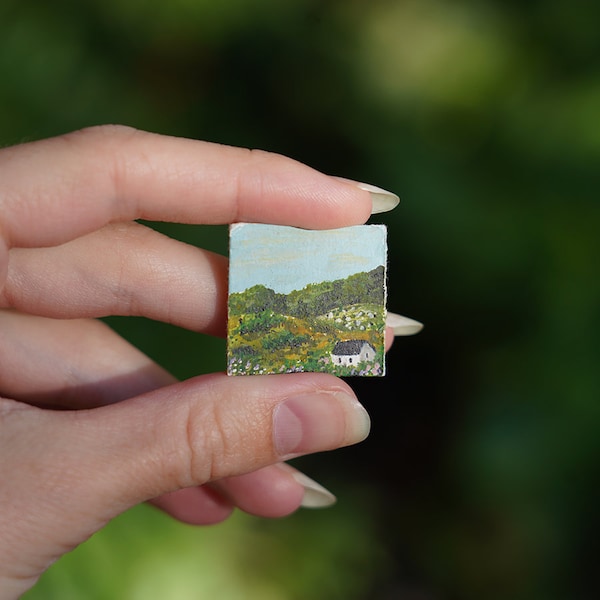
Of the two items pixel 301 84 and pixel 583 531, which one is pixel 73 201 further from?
pixel 583 531

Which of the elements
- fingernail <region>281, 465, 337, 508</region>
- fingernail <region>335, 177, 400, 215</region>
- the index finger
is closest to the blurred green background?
fingernail <region>281, 465, 337, 508</region>

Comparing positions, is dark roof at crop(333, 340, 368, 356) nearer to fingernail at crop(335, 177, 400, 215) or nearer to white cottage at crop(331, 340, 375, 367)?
white cottage at crop(331, 340, 375, 367)

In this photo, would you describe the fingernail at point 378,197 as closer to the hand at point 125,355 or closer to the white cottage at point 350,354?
the hand at point 125,355

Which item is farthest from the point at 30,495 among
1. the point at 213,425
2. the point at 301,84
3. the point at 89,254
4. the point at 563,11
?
the point at 563,11

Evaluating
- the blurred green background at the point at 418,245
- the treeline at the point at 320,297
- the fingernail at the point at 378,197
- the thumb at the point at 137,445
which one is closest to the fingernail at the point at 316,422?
the thumb at the point at 137,445

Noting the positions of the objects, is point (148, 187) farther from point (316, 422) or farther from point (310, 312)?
point (316, 422)

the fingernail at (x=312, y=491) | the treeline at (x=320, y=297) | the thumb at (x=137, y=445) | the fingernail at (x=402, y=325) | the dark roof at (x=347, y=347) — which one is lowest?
the fingernail at (x=312, y=491)

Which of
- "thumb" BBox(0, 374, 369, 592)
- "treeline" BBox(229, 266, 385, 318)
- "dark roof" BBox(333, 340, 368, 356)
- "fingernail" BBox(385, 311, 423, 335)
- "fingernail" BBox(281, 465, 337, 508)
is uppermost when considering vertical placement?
"treeline" BBox(229, 266, 385, 318)
